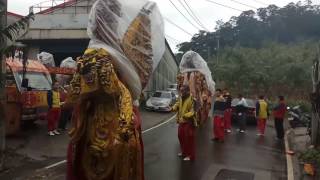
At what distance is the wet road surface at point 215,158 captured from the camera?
1125cm

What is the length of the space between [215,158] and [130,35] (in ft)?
27.5

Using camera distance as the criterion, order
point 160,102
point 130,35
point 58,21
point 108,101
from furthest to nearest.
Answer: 1. point 58,21
2. point 160,102
3. point 130,35
4. point 108,101

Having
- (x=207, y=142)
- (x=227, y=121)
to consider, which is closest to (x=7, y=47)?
(x=207, y=142)

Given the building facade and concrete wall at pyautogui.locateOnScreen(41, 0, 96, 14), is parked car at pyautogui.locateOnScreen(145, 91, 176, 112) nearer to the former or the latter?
the building facade

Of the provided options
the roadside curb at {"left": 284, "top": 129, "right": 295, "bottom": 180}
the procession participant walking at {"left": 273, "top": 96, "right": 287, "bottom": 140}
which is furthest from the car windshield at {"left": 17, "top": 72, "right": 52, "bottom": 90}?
the roadside curb at {"left": 284, "top": 129, "right": 295, "bottom": 180}

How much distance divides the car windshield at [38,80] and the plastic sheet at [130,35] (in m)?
12.6

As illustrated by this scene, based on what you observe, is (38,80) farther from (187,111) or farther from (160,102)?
(160,102)

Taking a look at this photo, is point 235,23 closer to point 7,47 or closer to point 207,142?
point 207,142

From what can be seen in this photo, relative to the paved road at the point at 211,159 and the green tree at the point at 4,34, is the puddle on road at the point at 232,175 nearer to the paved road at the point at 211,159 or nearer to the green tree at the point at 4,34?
the paved road at the point at 211,159

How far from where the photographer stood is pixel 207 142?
17125mm

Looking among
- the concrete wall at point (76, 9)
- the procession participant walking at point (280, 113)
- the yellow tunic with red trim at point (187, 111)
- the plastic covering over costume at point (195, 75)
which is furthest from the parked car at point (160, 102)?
the yellow tunic with red trim at point (187, 111)

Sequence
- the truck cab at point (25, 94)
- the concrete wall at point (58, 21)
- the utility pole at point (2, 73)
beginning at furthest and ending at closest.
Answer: the concrete wall at point (58, 21)
the truck cab at point (25, 94)
the utility pole at point (2, 73)

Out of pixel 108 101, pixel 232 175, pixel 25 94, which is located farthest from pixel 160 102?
pixel 108 101

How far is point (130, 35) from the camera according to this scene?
580 cm
